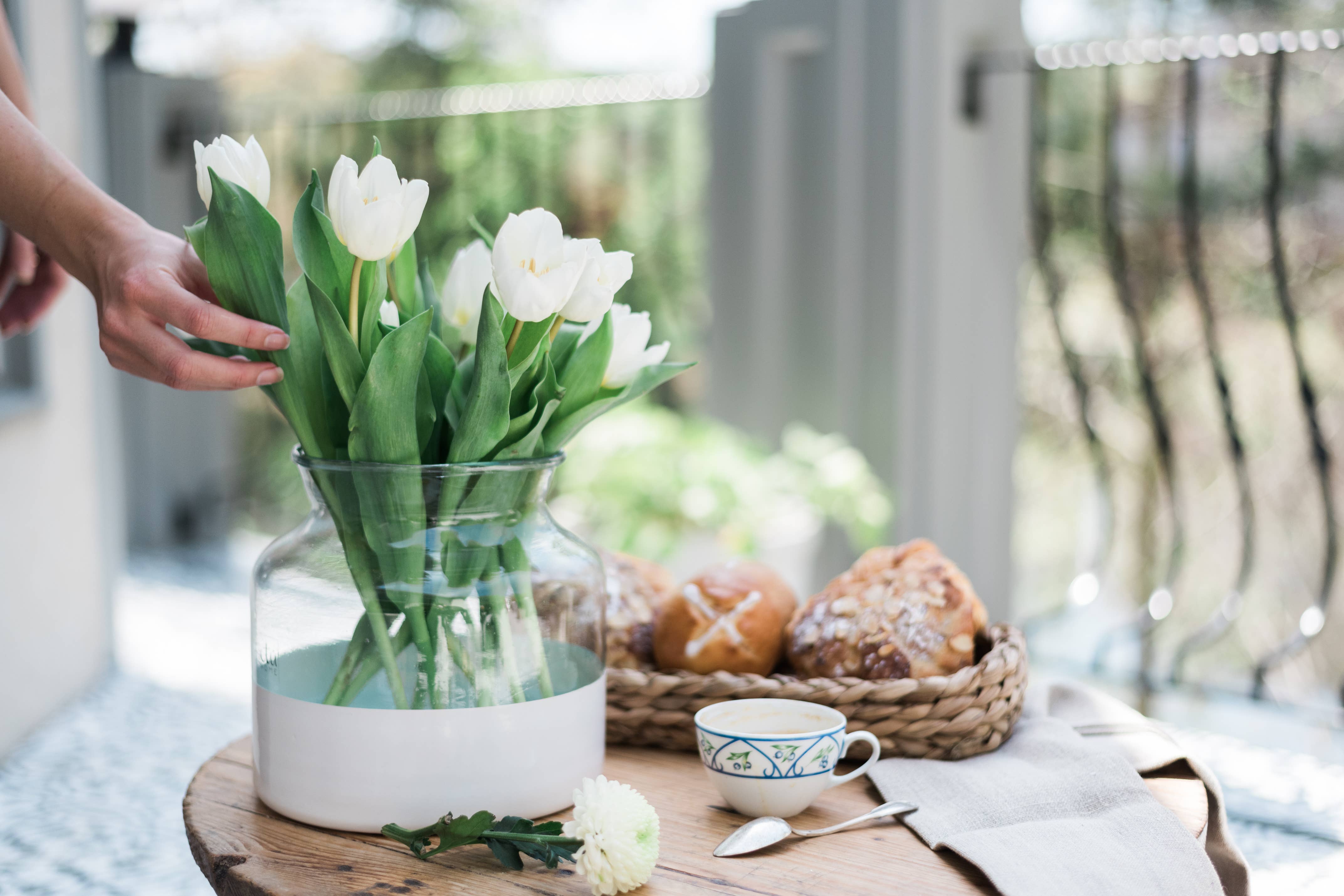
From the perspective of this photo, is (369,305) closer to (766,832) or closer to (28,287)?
(766,832)

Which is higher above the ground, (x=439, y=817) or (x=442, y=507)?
(x=442, y=507)

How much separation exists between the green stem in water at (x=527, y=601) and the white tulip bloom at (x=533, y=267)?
0.54 ft

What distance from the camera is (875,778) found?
804 mm

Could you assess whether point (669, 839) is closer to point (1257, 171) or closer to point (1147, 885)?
point (1147, 885)

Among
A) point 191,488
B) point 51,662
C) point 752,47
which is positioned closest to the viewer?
point 51,662

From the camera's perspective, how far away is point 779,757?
726 millimetres

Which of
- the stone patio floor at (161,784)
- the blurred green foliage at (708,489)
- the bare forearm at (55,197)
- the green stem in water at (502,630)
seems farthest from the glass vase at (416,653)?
the blurred green foliage at (708,489)

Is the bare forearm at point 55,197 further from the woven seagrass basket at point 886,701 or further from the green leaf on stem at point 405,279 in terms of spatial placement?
the woven seagrass basket at point 886,701

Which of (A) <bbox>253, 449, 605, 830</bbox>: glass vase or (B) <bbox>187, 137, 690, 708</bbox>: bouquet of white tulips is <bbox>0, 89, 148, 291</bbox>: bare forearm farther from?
(A) <bbox>253, 449, 605, 830</bbox>: glass vase

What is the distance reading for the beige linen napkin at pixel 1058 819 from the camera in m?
0.65

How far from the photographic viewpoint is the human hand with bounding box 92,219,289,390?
0.67 m

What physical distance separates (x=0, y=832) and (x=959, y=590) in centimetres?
154

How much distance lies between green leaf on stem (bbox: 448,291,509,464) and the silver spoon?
0.30 m

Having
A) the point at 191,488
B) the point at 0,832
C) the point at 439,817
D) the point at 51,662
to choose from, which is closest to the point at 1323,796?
the point at 439,817
